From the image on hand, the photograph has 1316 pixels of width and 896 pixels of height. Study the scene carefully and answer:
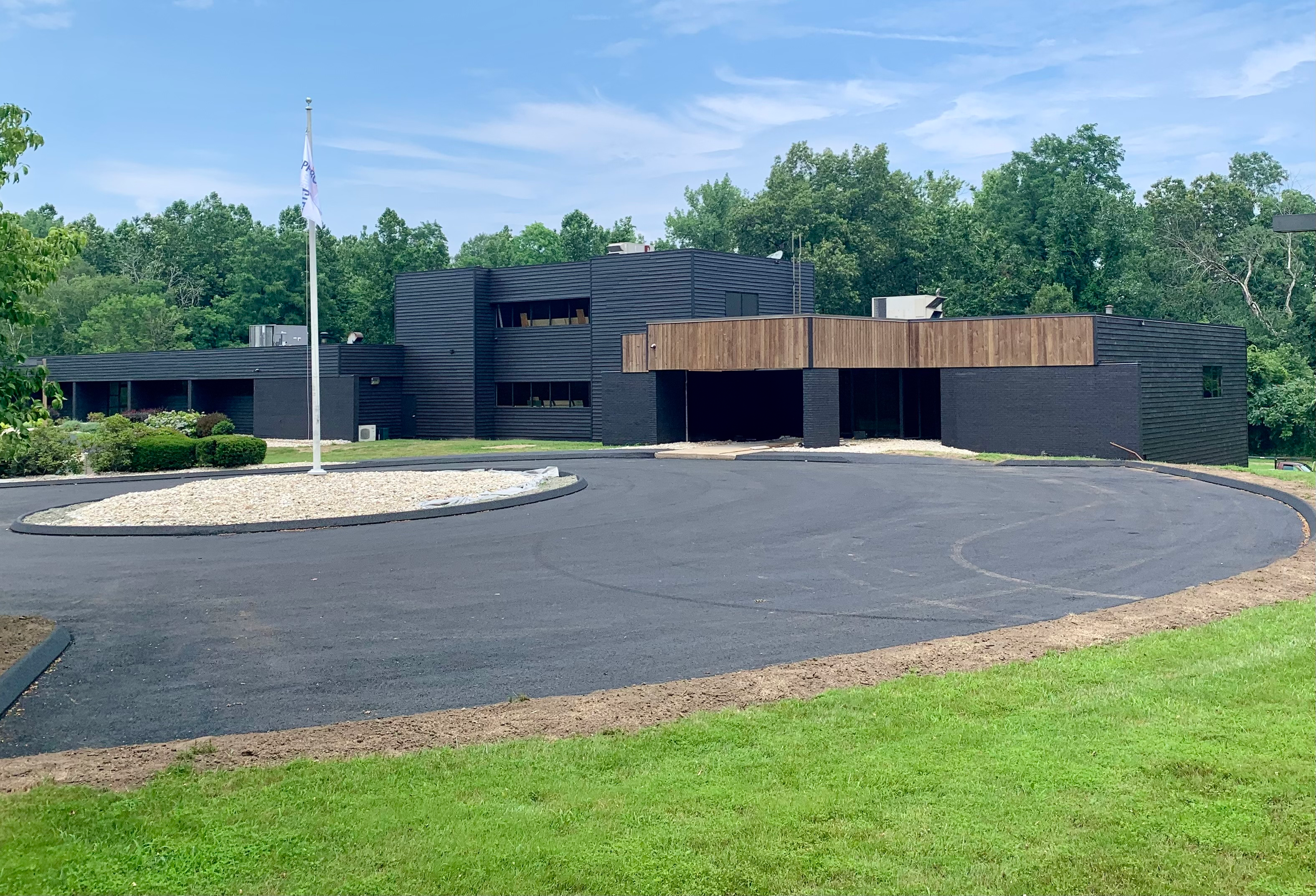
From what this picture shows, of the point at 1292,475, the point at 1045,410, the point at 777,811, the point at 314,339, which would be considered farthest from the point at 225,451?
the point at 777,811

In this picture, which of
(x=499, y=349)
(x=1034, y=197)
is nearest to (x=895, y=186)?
(x=1034, y=197)

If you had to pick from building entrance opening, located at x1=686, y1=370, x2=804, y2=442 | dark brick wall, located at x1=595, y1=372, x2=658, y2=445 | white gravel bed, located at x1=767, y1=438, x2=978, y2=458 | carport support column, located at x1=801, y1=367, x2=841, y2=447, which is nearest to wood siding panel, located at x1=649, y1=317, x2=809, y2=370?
carport support column, located at x1=801, y1=367, x2=841, y2=447

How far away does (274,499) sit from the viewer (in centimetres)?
2309

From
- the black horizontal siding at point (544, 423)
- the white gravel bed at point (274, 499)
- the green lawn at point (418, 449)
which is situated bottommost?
the white gravel bed at point (274, 499)

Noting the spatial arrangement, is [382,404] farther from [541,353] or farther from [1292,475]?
[1292,475]

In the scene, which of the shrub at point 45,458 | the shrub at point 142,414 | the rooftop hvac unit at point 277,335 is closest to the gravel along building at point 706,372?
the shrub at point 142,414

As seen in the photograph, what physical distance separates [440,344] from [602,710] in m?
45.8

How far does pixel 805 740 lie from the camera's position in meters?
7.27

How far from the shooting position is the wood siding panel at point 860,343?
37.8 metres

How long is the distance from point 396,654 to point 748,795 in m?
5.35

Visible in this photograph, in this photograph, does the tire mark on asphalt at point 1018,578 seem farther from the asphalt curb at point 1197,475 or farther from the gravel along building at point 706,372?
the gravel along building at point 706,372

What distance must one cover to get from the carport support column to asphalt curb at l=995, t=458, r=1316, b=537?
7738 mm

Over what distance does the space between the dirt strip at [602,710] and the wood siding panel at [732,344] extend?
27.0 metres

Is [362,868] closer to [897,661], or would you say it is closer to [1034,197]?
[897,661]
